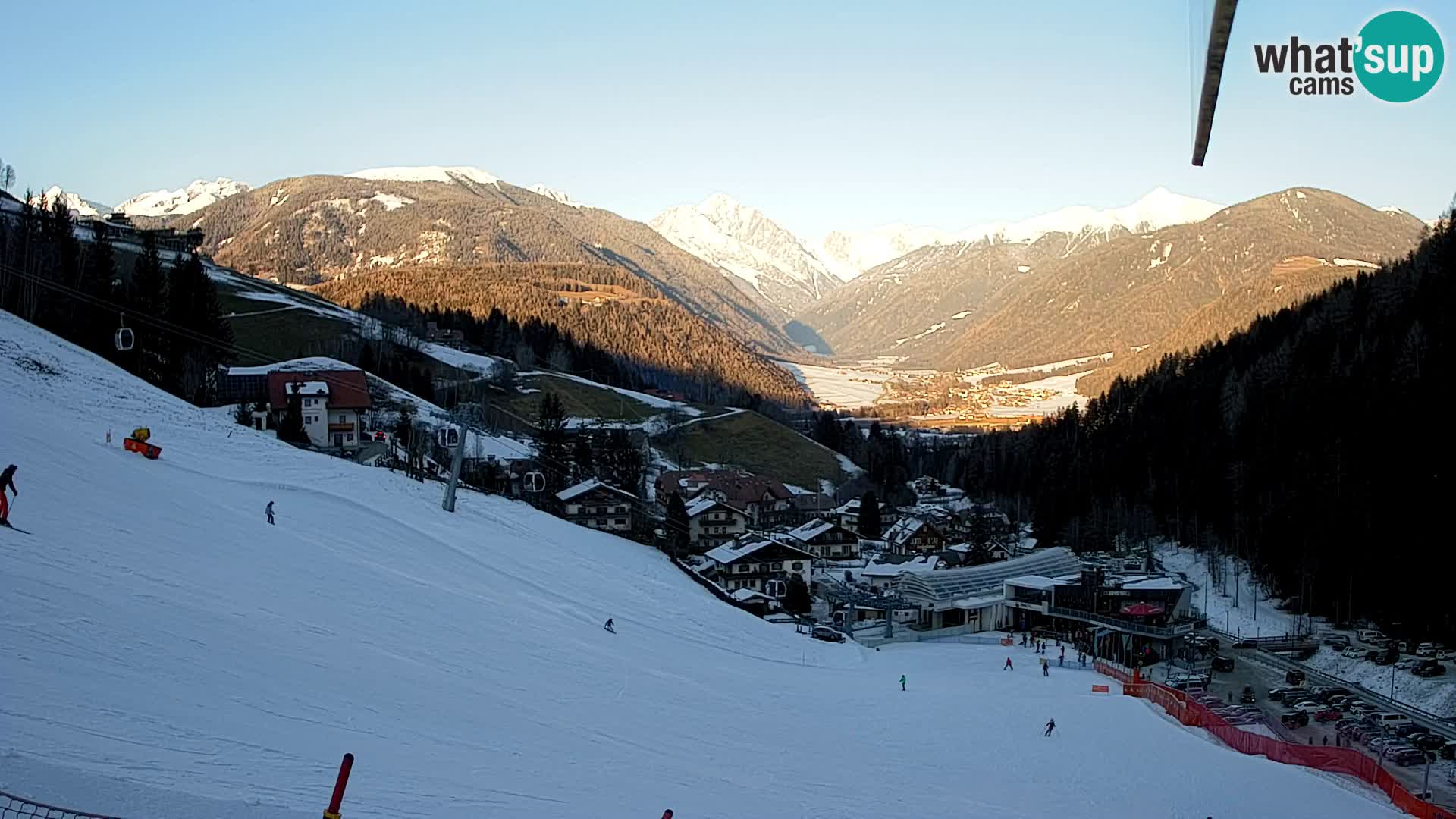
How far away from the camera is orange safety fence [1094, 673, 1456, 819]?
23.4 meters

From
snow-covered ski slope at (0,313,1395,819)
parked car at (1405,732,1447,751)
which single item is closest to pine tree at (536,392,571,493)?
snow-covered ski slope at (0,313,1395,819)

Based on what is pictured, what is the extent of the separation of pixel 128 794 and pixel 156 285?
188 feet

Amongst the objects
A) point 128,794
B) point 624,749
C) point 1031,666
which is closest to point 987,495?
point 1031,666

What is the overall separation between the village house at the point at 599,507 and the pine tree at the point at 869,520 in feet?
76.5

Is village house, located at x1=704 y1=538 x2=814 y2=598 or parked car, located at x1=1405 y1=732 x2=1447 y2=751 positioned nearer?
parked car, located at x1=1405 y1=732 x2=1447 y2=751

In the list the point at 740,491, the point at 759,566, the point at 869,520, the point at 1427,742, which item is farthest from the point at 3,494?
the point at 869,520

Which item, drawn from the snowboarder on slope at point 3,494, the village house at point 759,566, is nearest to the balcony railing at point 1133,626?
the village house at point 759,566

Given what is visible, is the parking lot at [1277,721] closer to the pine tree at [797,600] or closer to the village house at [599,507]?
the pine tree at [797,600]

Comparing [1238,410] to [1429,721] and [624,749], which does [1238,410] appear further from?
[624,749]

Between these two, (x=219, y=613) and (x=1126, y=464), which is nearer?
(x=219, y=613)

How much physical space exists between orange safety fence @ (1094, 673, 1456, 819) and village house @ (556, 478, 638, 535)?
38896mm

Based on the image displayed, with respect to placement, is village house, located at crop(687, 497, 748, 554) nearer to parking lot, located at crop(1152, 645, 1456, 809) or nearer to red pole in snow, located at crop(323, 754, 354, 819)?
parking lot, located at crop(1152, 645, 1456, 809)

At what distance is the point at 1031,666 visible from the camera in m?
39.8

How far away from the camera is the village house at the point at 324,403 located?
60094 mm
